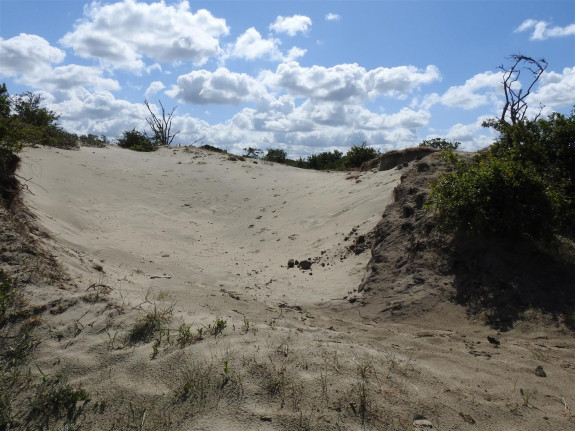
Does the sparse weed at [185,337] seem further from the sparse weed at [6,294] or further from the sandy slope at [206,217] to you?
the sparse weed at [6,294]

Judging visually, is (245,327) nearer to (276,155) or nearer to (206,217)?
(206,217)

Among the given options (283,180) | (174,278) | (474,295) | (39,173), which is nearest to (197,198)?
(283,180)

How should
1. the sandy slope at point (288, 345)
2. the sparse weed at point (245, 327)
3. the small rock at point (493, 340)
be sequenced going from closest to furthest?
the sandy slope at point (288, 345)
the sparse weed at point (245, 327)
the small rock at point (493, 340)

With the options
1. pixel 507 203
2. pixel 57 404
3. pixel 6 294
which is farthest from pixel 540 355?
pixel 6 294

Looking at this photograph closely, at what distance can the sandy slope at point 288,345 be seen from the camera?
3.17 meters

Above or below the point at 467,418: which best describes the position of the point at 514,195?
above

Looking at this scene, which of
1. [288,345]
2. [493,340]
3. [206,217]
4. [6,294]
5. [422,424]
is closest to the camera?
[422,424]

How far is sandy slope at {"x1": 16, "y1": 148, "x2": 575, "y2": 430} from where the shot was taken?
317cm

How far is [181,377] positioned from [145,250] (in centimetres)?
548

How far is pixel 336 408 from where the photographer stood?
10.2ft

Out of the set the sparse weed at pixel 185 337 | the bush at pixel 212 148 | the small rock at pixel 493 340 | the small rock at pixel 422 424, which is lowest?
the small rock at pixel 422 424

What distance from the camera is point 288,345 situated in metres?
3.84

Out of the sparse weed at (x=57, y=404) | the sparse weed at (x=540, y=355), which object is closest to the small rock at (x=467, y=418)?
the sparse weed at (x=540, y=355)

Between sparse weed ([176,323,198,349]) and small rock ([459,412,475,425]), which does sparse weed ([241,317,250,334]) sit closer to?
sparse weed ([176,323,198,349])
